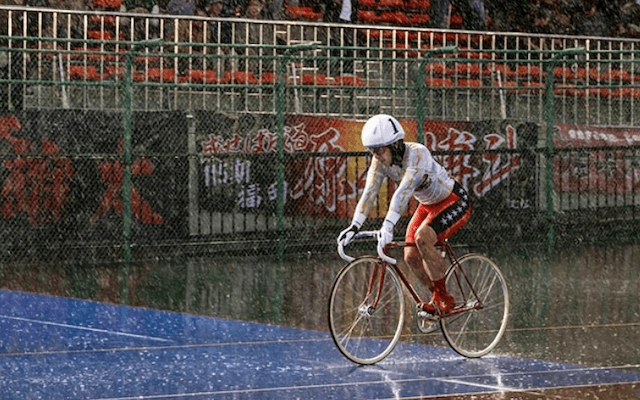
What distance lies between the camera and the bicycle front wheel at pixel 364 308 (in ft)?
31.4

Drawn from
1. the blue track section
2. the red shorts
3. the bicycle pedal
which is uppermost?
the red shorts

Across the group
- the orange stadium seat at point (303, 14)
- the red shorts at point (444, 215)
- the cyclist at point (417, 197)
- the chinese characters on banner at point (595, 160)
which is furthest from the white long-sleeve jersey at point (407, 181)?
the orange stadium seat at point (303, 14)

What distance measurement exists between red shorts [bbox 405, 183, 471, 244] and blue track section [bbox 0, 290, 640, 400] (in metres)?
0.98

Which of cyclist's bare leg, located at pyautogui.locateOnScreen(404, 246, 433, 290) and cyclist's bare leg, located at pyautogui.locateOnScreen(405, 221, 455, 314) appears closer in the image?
cyclist's bare leg, located at pyautogui.locateOnScreen(405, 221, 455, 314)

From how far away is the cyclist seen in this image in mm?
9523

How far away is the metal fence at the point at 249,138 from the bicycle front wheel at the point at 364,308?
7719mm

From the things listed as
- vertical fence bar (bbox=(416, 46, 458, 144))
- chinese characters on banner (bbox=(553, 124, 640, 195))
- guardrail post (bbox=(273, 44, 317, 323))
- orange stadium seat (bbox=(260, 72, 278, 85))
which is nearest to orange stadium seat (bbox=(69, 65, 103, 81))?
guardrail post (bbox=(273, 44, 317, 323))

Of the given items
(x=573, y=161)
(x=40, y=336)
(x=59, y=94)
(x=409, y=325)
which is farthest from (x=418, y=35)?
(x=40, y=336)

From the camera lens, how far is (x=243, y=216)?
1852cm

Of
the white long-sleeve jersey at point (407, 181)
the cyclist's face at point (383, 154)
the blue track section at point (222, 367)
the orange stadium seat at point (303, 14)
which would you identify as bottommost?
the blue track section at point (222, 367)

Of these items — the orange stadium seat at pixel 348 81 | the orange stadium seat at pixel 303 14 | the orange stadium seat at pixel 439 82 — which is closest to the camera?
the orange stadium seat at pixel 348 81

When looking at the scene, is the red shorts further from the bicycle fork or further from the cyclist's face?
the cyclist's face

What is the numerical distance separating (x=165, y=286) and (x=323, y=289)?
181 centimetres

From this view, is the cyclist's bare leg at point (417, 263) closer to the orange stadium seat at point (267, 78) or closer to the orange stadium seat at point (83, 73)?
the orange stadium seat at point (83, 73)
